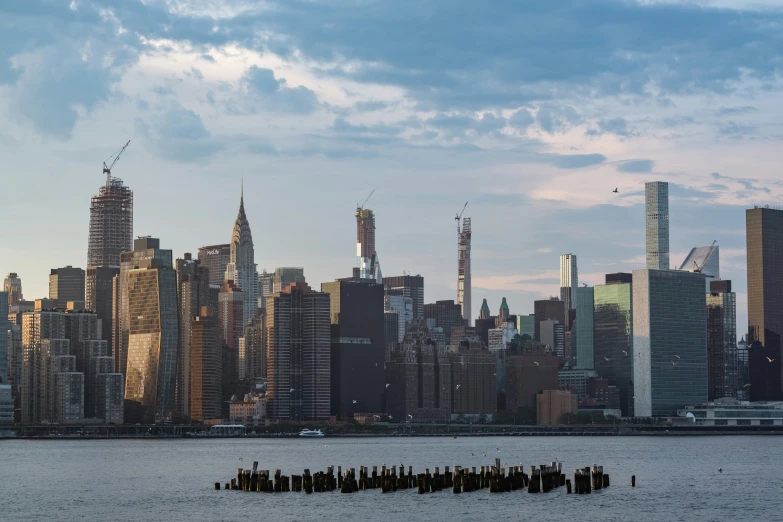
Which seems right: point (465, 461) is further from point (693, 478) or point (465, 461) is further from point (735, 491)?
point (735, 491)

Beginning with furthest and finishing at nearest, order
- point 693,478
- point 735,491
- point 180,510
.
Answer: point 693,478 < point 735,491 < point 180,510

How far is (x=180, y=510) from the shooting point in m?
121

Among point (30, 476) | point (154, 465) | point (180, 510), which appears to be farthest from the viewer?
point (154, 465)

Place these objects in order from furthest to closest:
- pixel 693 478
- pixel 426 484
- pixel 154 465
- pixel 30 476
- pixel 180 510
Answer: pixel 154 465 → pixel 30 476 → pixel 693 478 → pixel 426 484 → pixel 180 510

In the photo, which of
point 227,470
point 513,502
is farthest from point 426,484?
point 227,470

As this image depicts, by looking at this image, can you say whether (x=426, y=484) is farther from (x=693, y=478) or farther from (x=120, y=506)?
(x=693, y=478)

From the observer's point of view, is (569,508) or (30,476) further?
(30,476)

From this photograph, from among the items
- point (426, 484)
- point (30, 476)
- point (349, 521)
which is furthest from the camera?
point (30, 476)

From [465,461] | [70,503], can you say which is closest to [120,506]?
[70,503]

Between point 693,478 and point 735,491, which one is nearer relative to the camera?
point 735,491

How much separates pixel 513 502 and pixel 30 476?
72.3m

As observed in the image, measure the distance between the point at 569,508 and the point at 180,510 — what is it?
32509mm

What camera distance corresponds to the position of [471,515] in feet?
373

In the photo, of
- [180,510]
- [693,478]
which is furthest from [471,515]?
[693,478]
